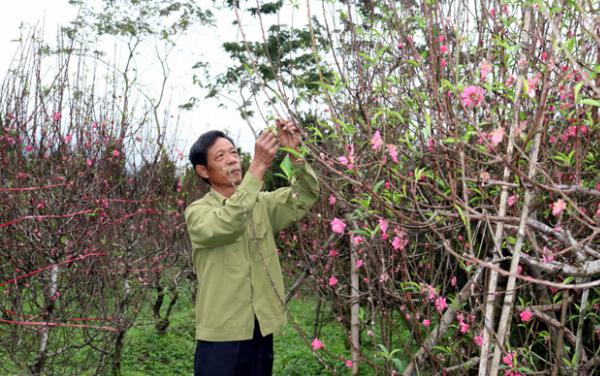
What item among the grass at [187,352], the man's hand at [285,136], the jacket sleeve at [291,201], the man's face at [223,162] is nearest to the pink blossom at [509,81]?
the man's hand at [285,136]

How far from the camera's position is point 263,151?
2.88 m

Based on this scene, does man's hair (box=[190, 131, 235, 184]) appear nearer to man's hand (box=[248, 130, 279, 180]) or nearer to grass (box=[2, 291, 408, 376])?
man's hand (box=[248, 130, 279, 180])

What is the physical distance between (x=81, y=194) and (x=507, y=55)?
3.44 m

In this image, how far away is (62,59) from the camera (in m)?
5.40

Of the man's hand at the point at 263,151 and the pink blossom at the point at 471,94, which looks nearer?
the pink blossom at the point at 471,94

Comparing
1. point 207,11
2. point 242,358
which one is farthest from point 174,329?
point 207,11

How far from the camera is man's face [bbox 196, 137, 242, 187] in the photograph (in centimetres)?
329

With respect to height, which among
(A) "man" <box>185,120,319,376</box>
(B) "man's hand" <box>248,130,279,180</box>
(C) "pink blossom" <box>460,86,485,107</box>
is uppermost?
(C) "pink blossom" <box>460,86,485,107</box>

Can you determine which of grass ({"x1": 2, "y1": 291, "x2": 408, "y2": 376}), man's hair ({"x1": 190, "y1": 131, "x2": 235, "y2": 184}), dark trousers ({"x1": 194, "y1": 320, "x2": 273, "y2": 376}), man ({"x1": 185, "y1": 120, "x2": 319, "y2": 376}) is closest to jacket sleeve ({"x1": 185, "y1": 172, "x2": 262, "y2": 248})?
man ({"x1": 185, "y1": 120, "x2": 319, "y2": 376})

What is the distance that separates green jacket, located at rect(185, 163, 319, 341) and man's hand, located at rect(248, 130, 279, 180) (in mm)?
47

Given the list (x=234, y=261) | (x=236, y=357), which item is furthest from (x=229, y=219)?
(x=236, y=357)

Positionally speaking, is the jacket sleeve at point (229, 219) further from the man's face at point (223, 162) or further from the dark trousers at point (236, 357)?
the dark trousers at point (236, 357)

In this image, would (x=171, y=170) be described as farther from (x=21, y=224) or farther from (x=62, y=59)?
(x=21, y=224)

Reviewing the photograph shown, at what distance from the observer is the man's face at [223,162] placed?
329cm
